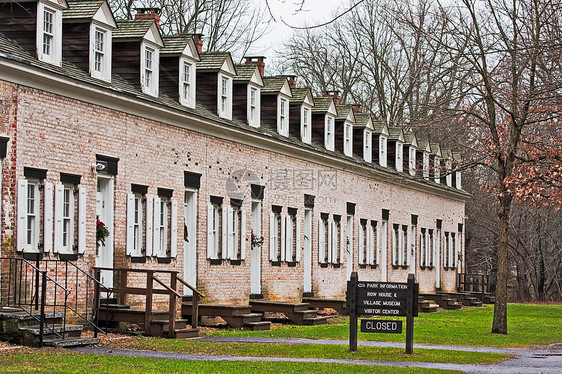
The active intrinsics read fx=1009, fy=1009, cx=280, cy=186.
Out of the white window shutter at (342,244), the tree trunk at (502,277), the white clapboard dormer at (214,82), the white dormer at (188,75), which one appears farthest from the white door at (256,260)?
the tree trunk at (502,277)

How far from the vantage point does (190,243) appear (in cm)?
2678

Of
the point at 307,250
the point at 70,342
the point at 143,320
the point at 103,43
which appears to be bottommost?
the point at 70,342

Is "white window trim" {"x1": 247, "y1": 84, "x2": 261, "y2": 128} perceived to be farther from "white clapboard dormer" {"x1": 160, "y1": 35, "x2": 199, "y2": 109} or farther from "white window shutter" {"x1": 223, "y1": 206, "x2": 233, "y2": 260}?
"white clapboard dormer" {"x1": 160, "y1": 35, "x2": 199, "y2": 109}

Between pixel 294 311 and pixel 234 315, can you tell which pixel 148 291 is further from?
pixel 294 311

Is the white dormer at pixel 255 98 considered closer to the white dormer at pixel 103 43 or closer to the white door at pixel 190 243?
the white door at pixel 190 243


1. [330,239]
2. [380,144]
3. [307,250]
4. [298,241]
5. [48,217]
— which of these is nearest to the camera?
[48,217]

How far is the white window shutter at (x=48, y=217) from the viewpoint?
66.3 feet

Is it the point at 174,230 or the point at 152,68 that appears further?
the point at 174,230

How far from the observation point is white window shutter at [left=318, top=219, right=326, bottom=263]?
117ft

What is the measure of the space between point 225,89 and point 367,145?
14.2 meters

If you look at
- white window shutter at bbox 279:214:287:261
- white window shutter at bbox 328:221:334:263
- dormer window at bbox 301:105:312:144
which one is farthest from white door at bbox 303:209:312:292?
dormer window at bbox 301:105:312:144

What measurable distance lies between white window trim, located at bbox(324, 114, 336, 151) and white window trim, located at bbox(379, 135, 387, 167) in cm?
572

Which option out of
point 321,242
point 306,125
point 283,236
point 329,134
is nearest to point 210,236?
point 283,236

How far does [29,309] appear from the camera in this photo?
60.6ft
